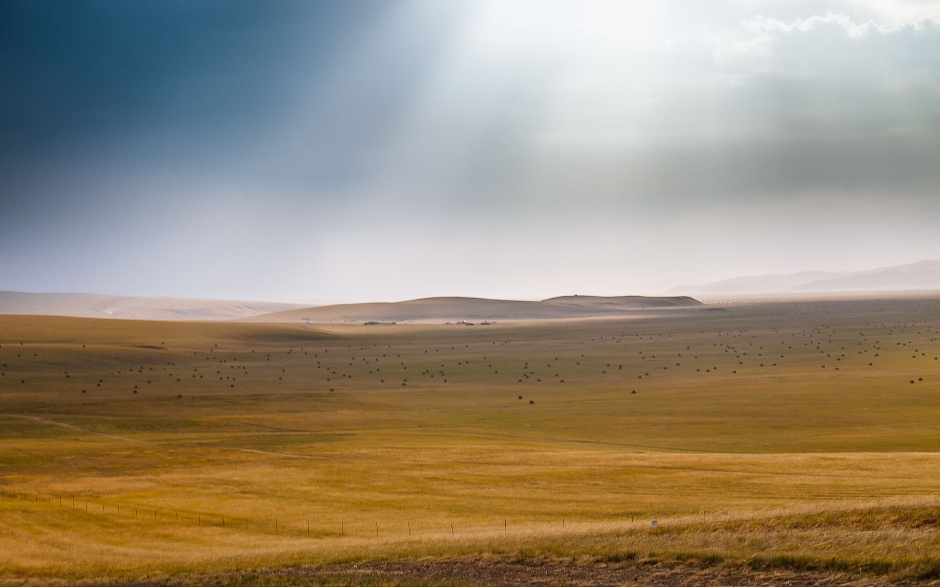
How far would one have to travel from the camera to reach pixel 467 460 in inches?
2045

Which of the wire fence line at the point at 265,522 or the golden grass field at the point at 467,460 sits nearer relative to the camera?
the golden grass field at the point at 467,460

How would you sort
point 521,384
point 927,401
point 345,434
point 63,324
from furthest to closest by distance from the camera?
point 63,324
point 521,384
point 927,401
point 345,434

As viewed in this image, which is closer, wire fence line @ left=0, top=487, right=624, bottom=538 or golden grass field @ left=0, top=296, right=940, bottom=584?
golden grass field @ left=0, top=296, right=940, bottom=584

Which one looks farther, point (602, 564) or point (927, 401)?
point (927, 401)

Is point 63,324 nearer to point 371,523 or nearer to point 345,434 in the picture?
point 345,434

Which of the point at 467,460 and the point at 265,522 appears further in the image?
the point at 467,460

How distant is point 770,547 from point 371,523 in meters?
18.1

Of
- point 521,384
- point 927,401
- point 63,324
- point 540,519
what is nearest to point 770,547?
point 540,519

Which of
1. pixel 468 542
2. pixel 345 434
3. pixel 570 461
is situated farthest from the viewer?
pixel 345 434

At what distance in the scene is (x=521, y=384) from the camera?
344 ft

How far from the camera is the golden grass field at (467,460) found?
A: 80.0ft

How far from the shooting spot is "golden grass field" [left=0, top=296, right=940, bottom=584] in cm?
2439

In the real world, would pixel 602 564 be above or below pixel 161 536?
above

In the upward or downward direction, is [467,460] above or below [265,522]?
below
